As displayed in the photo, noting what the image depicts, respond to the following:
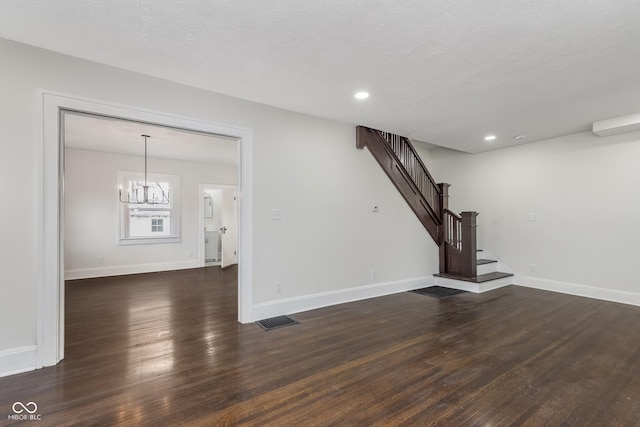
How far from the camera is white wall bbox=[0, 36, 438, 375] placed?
2252 millimetres

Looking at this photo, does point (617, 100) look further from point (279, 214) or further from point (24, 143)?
point (24, 143)

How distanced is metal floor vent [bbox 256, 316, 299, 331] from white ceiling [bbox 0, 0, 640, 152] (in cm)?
250

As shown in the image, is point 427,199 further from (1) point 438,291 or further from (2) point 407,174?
(1) point 438,291

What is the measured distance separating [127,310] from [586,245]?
661 cm

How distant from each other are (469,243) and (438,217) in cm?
72

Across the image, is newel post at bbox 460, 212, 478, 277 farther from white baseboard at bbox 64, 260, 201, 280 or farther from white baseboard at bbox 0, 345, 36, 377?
white baseboard at bbox 64, 260, 201, 280

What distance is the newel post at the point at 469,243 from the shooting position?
16.2 ft

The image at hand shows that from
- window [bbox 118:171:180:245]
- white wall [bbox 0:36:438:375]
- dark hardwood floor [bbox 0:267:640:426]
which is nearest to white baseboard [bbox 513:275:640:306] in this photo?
dark hardwood floor [bbox 0:267:640:426]

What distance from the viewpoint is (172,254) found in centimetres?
673

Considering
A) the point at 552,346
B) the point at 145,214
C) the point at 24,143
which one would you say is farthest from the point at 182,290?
the point at 552,346

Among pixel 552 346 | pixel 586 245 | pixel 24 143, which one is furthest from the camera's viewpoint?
pixel 586 245

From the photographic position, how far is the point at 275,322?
334 cm

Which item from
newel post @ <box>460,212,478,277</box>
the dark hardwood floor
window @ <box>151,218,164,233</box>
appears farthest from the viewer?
window @ <box>151,218,164,233</box>

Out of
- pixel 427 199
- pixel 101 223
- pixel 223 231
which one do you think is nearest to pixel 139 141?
pixel 101 223
